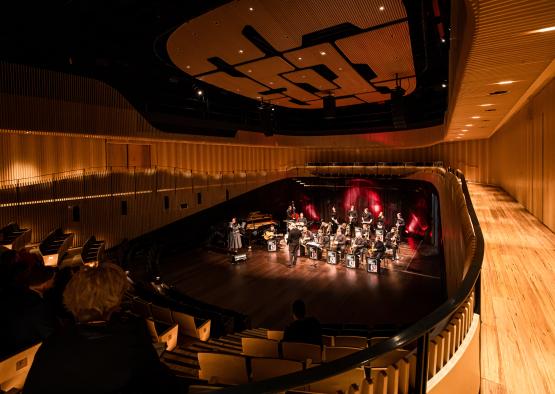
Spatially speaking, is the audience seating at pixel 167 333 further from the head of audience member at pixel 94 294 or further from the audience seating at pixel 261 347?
the head of audience member at pixel 94 294

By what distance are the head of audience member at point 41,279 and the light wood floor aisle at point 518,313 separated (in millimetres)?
4189

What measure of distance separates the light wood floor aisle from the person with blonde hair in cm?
235

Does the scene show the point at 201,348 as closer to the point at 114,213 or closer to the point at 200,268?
the point at 200,268

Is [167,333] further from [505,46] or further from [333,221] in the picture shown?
[333,221]

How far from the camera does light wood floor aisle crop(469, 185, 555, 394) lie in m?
2.50

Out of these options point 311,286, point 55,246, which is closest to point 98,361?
point 311,286

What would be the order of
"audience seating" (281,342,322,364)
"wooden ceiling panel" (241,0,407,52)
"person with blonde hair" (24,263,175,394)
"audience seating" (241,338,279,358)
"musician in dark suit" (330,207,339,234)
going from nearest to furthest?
"person with blonde hair" (24,263,175,394) → "audience seating" (281,342,322,364) → "audience seating" (241,338,279,358) → "wooden ceiling panel" (241,0,407,52) → "musician in dark suit" (330,207,339,234)

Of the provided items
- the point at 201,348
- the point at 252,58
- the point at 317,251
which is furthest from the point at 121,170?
the point at 201,348

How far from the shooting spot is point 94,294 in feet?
4.79

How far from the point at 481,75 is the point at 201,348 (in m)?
5.38

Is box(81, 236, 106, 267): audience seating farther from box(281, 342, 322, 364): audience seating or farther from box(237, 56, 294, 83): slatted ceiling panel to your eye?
box(281, 342, 322, 364): audience seating

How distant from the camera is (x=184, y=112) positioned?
54.6ft

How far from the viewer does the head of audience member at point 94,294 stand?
1434mm

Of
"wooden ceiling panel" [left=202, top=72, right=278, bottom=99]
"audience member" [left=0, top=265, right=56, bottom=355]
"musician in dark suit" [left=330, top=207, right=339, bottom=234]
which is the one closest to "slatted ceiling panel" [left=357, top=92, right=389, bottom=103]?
"wooden ceiling panel" [left=202, top=72, right=278, bottom=99]
